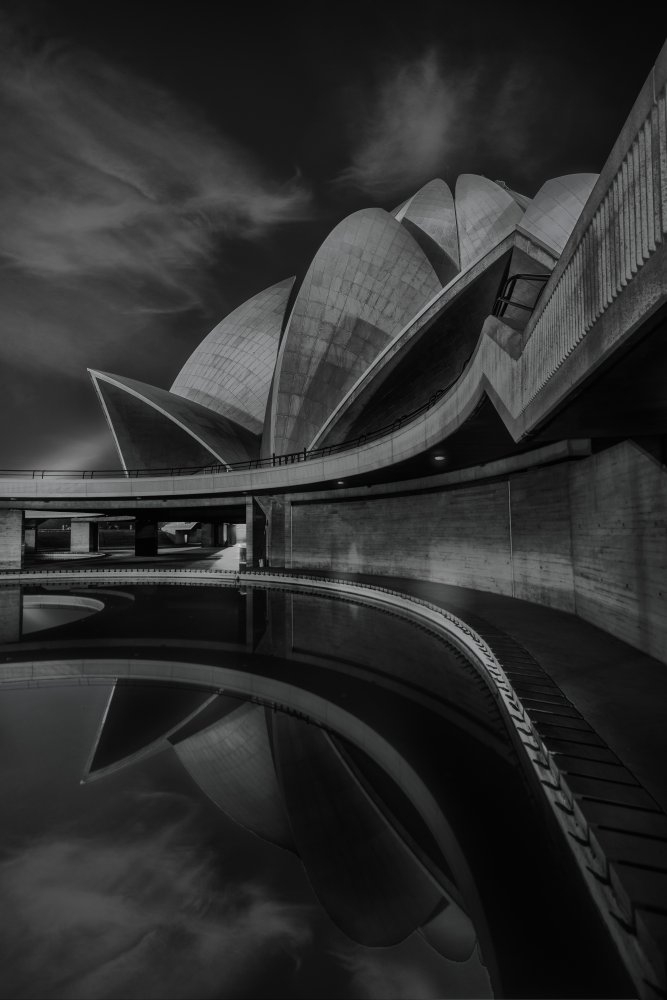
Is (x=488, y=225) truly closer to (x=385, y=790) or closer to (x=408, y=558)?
(x=408, y=558)

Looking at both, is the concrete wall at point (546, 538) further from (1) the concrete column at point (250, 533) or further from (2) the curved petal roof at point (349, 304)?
(2) the curved petal roof at point (349, 304)

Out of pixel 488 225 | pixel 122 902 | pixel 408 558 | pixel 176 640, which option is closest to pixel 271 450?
pixel 408 558

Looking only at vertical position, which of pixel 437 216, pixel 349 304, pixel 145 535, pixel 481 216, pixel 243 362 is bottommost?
pixel 145 535

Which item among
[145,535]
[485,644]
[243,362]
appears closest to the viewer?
[485,644]

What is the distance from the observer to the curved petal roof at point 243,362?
3659 cm

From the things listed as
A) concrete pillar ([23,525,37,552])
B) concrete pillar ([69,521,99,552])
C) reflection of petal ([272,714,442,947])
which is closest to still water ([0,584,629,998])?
reflection of petal ([272,714,442,947])

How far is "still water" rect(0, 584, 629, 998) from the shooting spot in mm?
2766

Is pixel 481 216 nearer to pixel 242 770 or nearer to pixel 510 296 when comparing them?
pixel 510 296

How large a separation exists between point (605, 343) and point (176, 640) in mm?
10463

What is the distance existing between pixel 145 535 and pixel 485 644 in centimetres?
3327

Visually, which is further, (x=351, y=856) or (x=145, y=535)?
(x=145, y=535)

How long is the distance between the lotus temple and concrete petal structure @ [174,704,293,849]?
0.12 ft

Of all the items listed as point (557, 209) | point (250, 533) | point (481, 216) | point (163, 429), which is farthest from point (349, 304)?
point (163, 429)

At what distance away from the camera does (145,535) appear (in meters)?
36.1
